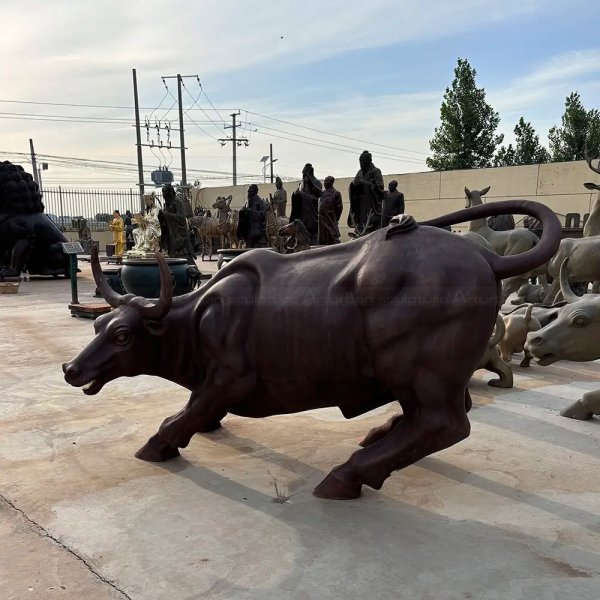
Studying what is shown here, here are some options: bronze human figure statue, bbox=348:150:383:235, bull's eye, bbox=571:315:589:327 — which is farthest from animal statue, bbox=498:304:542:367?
bronze human figure statue, bbox=348:150:383:235

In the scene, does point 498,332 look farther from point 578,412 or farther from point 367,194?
point 367,194

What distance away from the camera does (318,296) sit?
10.1 ft

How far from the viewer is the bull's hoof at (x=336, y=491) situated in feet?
9.95

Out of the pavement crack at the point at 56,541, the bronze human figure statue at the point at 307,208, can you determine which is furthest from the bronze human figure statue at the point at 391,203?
the pavement crack at the point at 56,541

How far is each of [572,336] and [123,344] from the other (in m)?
3.08

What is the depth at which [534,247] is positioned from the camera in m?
2.93

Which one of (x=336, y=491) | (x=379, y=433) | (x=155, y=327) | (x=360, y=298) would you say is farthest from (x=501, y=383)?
(x=155, y=327)

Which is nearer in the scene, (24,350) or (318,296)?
(318,296)

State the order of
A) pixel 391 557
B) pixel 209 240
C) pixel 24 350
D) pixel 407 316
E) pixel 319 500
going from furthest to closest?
pixel 209 240, pixel 24 350, pixel 319 500, pixel 407 316, pixel 391 557

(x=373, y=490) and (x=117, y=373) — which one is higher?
(x=117, y=373)

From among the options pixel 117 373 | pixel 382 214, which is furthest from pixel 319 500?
pixel 382 214

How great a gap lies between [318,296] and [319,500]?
1.08 m

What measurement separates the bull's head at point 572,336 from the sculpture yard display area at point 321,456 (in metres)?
0.01

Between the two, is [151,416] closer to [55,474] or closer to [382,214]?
[55,474]
